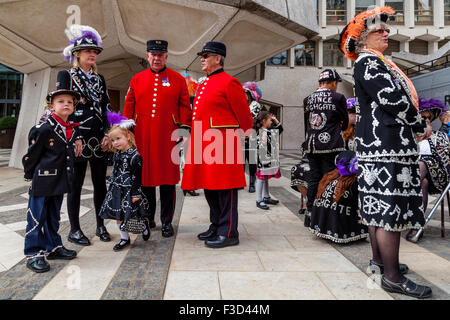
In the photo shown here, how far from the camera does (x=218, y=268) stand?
8.93 feet

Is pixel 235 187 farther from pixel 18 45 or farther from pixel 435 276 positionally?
pixel 18 45

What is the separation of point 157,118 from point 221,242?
149cm

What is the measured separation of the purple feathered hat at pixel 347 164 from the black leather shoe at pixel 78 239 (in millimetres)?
2704

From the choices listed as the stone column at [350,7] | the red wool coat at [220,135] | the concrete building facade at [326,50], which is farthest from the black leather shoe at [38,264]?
the stone column at [350,7]

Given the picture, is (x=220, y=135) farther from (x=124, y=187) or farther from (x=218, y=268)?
(x=218, y=268)

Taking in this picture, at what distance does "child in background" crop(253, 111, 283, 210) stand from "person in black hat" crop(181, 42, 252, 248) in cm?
191

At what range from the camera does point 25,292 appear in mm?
2252

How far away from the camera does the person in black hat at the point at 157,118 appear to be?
3.58 m

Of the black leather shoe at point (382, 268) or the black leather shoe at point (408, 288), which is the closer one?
the black leather shoe at point (408, 288)

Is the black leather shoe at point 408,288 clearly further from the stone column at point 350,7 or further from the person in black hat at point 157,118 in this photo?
the stone column at point 350,7

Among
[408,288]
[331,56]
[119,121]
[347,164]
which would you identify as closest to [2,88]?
[331,56]

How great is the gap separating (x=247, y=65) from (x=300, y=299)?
996 centimetres

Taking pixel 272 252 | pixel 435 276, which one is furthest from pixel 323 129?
pixel 435 276

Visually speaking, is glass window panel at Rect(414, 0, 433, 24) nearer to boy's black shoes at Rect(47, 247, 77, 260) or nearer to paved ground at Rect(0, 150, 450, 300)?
paved ground at Rect(0, 150, 450, 300)
